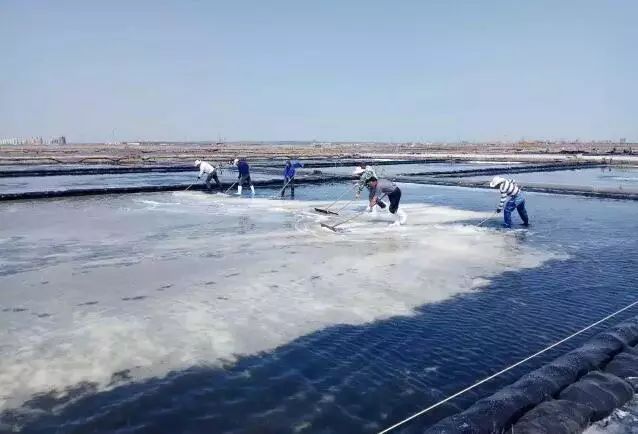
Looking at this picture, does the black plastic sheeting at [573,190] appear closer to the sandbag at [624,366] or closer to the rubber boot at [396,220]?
the rubber boot at [396,220]

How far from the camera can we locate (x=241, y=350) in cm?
433

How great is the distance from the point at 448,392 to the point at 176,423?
199 centimetres

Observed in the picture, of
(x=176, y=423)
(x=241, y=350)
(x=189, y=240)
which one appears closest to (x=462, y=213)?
(x=189, y=240)

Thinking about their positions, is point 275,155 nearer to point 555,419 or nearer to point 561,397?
point 561,397

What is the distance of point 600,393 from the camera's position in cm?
340

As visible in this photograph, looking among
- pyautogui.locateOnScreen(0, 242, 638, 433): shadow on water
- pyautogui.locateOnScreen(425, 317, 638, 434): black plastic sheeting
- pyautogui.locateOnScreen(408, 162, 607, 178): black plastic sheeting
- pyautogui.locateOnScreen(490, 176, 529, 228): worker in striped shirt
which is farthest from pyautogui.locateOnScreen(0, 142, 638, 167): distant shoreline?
pyautogui.locateOnScreen(425, 317, 638, 434): black plastic sheeting

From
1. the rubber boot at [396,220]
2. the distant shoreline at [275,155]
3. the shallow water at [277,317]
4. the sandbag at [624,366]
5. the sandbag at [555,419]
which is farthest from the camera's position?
the distant shoreline at [275,155]

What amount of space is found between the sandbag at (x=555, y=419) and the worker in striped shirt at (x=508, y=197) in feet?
23.5

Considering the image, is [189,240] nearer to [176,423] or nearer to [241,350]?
[241,350]

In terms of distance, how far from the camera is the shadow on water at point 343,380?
129 inches

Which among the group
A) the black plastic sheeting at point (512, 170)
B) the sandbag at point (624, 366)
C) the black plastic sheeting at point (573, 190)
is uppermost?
the black plastic sheeting at point (512, 170)

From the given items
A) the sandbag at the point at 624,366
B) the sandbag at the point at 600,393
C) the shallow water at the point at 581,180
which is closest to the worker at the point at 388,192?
the sandbag at the point at 624,366

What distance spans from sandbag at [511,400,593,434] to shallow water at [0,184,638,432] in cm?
51

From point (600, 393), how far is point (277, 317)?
2977mm
